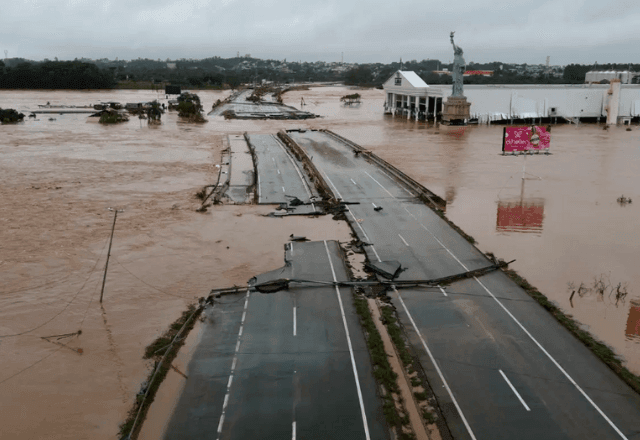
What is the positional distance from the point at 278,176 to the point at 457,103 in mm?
41870

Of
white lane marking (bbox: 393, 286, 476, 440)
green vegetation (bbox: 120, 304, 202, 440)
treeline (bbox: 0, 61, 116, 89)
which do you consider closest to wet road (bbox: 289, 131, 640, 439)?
white lane marking (bbox: 393, 286, 476, 440)

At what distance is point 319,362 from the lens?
51.9 ft

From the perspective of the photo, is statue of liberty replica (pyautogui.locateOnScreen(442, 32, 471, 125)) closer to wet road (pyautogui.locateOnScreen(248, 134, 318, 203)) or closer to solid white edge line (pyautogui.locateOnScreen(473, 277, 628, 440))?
wet road (pyautogui.locateOnScreen(248, 134, 318, 203))

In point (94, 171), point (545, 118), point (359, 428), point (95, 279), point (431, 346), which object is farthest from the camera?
point (545, 118)

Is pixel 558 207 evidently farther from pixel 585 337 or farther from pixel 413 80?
pixel 413 80

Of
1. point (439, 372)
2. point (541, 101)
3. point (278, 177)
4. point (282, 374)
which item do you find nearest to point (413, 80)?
point (541, 101)

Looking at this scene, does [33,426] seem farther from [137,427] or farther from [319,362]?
[319,362]

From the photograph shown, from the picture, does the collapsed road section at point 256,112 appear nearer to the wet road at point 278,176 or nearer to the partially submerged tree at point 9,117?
the partially submerged tree at point 9,117

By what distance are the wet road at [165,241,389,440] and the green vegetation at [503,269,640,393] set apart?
686cm

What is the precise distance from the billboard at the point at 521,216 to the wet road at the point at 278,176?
11.6 metres

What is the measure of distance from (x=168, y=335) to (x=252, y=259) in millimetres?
7045

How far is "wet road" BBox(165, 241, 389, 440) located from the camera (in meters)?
13.2

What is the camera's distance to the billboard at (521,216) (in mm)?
29027

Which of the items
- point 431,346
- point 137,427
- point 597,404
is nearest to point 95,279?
point 137,427
